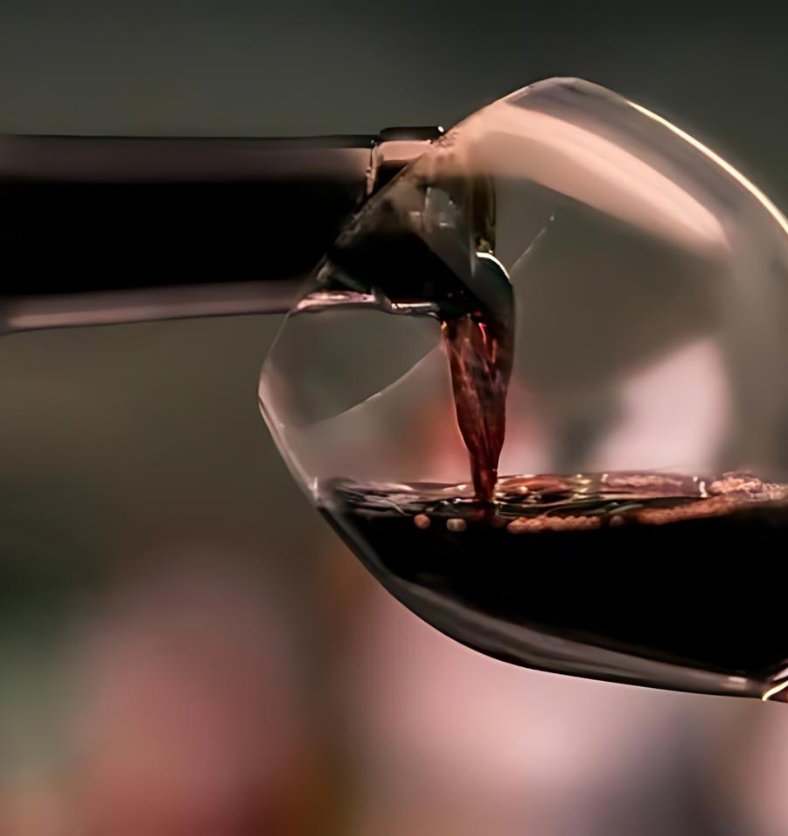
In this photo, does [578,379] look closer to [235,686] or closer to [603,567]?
[603,567]

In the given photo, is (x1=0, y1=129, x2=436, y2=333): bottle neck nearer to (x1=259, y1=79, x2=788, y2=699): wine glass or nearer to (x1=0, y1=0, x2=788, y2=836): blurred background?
(x1=259, y1=79, x2=788, y2=699): wine glass

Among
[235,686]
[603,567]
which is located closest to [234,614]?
[235,686]

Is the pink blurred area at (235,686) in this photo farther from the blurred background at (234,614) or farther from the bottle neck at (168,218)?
the bottle neck at (168,218)

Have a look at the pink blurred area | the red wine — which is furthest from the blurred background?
the red wine

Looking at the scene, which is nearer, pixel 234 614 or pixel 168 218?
pixel 168 218

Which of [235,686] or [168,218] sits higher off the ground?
[168,218]
